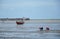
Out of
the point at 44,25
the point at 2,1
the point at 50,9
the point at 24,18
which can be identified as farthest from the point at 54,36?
the point at 2,1

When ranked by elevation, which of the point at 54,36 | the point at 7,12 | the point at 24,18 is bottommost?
the point at 54,36

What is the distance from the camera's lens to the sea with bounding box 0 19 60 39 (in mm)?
1379

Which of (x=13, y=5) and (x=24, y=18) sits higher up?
(x=13, y=5)

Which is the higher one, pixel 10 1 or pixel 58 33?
pixel 10 1

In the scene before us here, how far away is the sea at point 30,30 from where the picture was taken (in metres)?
1.38

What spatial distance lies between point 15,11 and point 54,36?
0.68m

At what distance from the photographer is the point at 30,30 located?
1428 millimetres

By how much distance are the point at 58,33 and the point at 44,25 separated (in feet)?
0.76

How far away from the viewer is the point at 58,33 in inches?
53.9

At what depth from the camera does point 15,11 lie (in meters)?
1.38

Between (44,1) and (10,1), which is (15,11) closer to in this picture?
(10,1)

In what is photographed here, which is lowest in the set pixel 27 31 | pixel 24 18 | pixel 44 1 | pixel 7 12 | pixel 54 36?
pixel 54 36

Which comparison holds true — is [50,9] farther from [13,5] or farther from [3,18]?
[3,18]

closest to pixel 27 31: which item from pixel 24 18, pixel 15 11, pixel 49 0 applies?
pixel 24 18
